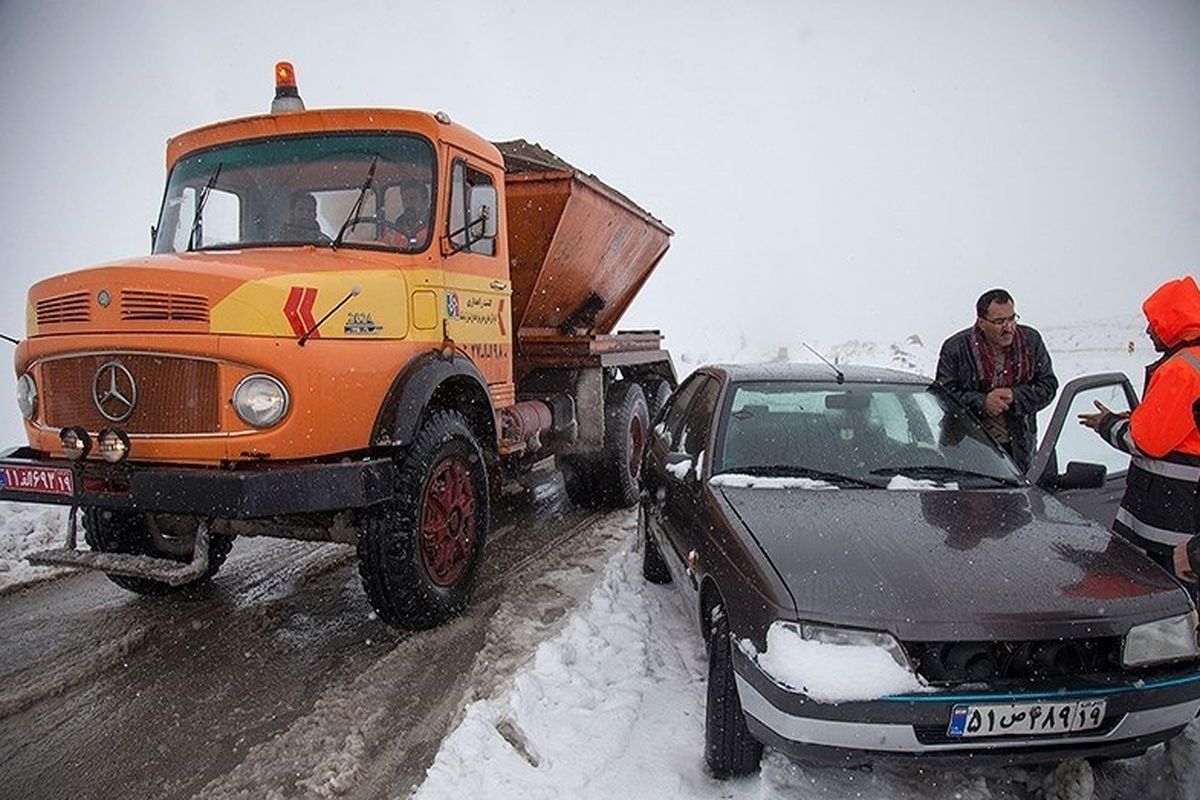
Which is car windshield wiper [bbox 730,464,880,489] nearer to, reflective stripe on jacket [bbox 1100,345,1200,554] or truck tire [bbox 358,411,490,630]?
reflective stripe on jacket [bbox 1100,345,1200,554]

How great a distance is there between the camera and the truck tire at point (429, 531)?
3648 mm

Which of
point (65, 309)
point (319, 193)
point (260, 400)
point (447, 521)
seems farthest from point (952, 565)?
point (65, 309)

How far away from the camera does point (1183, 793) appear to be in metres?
2.49

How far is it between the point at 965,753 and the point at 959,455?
1.67 meters

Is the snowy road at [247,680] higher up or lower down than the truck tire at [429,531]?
lower down

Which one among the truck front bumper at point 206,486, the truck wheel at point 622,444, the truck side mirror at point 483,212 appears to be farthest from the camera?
the truck wheel at point 622,444

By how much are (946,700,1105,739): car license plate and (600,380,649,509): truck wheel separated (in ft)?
13.7

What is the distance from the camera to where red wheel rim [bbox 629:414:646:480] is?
276 inches

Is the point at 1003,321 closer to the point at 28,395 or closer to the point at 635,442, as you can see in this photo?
the point at 635,442

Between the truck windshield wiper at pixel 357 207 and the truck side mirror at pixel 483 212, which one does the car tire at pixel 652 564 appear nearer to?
the truck side mirror at pixel 483 212

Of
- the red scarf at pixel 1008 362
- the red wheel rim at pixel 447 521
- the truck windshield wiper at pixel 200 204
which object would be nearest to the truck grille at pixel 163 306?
the truck windshield wiper at pixel 200 204

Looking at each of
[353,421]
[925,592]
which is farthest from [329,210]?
[925,592]

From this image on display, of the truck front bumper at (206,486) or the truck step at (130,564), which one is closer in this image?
the truck front bumper at (206,486)

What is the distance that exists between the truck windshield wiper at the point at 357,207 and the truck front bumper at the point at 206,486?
48.7 inches
